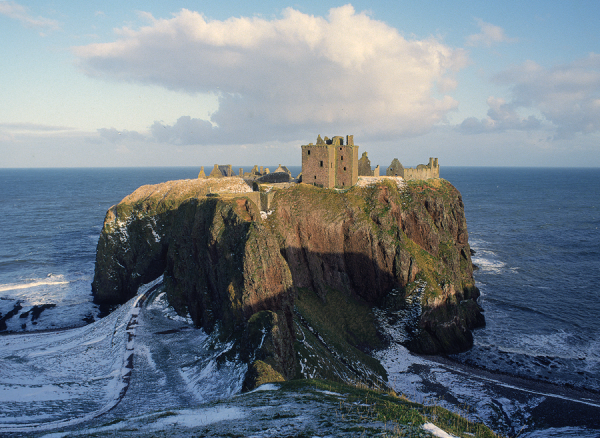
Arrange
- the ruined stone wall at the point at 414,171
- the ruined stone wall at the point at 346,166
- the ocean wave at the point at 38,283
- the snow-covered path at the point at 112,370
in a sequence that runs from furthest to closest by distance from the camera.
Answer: the ruined stone wall at the point at 414,171, the ocean wave at the point at 38,283, the ruined stone wall at the point at 346,166, the snow-covered path at the point at 112,370

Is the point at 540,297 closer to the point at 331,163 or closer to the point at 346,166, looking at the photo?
the point at 346,166

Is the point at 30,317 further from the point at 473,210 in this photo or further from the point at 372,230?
the point at 473,210

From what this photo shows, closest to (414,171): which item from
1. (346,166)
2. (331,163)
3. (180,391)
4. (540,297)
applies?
(346,166)

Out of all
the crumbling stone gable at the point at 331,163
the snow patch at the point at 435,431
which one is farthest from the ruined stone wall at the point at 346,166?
the snow patch at the point at 435,431

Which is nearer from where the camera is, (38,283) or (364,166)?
(38,283)

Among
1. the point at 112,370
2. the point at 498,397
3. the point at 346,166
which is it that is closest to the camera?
the point at 498,397

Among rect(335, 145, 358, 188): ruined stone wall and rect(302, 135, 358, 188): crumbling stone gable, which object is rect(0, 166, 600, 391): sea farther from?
rect(302, 135, 358, 188): crumbling stone gable

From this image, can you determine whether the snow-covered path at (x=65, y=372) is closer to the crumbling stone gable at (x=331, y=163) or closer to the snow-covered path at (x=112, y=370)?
the snow-covered path at (x=112, y=370)

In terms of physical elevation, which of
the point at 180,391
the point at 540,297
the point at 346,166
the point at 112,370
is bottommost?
the point at 540,297


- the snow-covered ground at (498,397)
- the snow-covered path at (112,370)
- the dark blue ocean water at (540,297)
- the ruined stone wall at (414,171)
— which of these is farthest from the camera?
the ruined stone wall at (414,171)

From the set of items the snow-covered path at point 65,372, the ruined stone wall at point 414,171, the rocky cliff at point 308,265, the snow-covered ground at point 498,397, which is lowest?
the snow-covered ground at point 498,397
